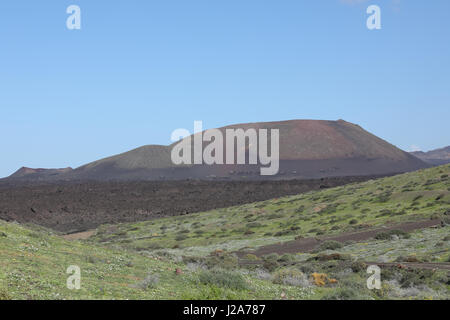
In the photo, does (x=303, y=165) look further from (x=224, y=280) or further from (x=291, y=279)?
(x=224, y=280)

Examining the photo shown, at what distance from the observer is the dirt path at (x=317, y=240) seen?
37184mm

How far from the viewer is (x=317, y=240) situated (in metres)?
40.3

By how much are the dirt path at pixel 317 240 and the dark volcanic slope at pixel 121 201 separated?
1435 inches

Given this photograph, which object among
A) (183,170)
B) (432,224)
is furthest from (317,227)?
(183,170)

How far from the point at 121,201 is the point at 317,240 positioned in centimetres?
5978

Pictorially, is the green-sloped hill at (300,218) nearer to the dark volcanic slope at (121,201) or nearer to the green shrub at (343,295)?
the dark volcanic slope at (121,201)

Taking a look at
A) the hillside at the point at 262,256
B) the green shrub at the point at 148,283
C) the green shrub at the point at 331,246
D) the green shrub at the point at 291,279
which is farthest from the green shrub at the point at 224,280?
the green shrub at the point at 331,246

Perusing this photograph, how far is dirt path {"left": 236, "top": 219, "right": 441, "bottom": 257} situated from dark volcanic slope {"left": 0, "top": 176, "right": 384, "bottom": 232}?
36.4 m

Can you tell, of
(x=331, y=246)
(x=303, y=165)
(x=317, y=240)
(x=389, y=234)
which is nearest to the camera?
(x=331, y=246)

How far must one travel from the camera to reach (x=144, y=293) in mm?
15008

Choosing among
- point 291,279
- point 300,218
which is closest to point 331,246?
point 291,279
